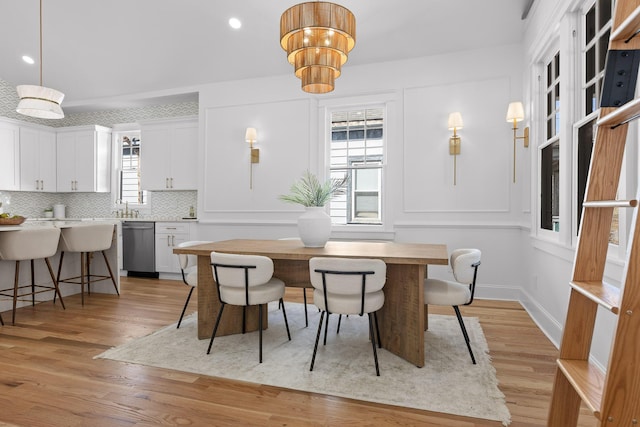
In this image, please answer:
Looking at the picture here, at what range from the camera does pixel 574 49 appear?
300 centimetres

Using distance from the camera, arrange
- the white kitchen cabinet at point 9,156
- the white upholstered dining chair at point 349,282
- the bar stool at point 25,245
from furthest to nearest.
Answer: the white kitchen cabinet at point 9,156 < the bar stool at point 25,245 < the white upholstered dining chair at point 349,282

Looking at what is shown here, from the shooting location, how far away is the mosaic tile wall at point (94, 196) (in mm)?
6727

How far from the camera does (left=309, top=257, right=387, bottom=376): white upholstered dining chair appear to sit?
95.0 inches

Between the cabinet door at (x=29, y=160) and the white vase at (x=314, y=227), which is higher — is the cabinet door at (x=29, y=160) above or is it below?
above

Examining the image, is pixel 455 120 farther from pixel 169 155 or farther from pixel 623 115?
pixel 169 155

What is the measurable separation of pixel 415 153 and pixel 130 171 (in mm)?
5326

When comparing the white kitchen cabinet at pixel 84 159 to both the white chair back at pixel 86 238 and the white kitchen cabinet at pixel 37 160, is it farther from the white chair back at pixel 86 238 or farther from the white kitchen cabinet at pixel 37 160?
the white chair back at pixel 86 238

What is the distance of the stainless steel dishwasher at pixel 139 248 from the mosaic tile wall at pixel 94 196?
2.14ft

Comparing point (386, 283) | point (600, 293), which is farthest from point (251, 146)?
point (600, 293)

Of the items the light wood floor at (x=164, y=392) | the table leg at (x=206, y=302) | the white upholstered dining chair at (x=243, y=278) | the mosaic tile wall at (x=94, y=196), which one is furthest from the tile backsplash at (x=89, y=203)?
the white upholstered dining chair at (x=243, y=278)

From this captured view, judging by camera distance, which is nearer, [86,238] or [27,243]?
[27,243]

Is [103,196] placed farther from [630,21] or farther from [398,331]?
[630,21]

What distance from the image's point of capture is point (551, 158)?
372 centimetres

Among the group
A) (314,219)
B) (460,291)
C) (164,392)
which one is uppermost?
(314,219)
